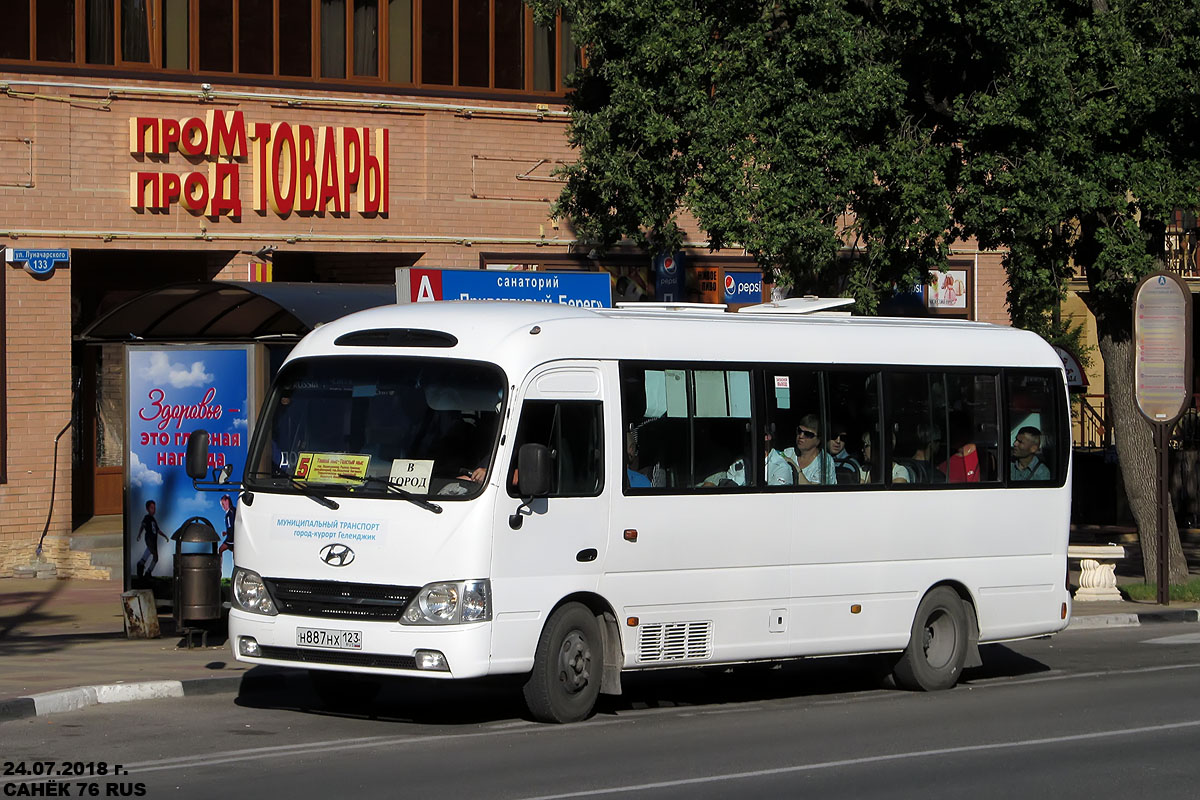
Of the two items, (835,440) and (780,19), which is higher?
(780,19)

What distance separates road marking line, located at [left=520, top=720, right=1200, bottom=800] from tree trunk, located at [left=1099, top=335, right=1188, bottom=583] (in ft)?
31.7

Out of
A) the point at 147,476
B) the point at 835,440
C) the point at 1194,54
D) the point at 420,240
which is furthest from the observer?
the point at 420,240

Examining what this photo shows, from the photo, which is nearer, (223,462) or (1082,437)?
(223,462)

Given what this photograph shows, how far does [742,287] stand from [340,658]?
15.4 metres

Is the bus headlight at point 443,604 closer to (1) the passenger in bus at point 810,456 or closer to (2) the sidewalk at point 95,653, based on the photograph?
(2) the sidewalk at point 95,653

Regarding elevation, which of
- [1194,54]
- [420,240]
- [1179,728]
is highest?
[1194,54]

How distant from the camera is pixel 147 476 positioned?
51.7 feet

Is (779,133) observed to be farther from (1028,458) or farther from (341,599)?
(341,599)

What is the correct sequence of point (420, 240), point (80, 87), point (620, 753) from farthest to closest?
point (420, 240), point (80, 87), point (620, 753)

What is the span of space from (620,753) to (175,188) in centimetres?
1328

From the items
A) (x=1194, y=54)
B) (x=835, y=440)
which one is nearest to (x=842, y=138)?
(x=1194, y=54)

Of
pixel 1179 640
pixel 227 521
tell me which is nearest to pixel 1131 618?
pixel 1179 640

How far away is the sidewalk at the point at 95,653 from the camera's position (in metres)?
11.9

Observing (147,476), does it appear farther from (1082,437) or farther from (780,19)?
(1082,437)
